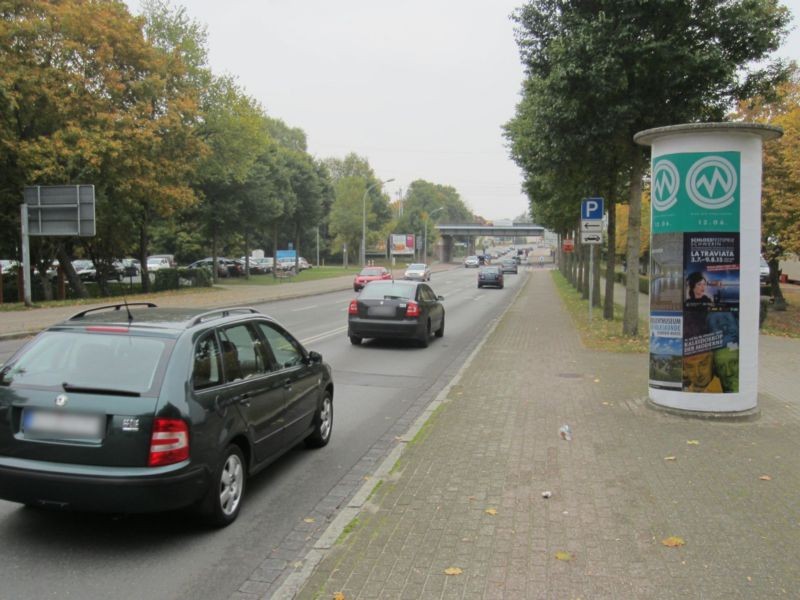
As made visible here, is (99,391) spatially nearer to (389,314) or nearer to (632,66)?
(389,314)

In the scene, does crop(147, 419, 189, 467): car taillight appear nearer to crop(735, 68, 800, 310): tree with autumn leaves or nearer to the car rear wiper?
the car rear wiper

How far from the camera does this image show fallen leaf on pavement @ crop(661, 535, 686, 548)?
13.9ft

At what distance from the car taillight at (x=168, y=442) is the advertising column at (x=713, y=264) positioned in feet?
18.1

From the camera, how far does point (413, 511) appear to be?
4859 mm

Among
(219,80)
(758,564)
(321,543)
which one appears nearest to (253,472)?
(321,543)

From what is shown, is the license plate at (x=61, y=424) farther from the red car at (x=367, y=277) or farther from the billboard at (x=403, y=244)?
the billboard at (x=403, y=244)

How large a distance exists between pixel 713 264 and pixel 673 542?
4170 millimetres

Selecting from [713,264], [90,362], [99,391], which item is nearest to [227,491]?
[99,391]

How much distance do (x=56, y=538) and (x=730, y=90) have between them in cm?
1464

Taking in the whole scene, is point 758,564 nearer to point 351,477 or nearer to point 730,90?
point 351,477

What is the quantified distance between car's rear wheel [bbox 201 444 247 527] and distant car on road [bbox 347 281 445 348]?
31.9 feet

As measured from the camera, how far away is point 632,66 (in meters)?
13.2

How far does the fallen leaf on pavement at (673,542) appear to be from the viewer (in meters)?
4.23

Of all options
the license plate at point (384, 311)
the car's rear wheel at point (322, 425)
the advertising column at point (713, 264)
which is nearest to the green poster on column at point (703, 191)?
the advertising column at point (713, 264)
